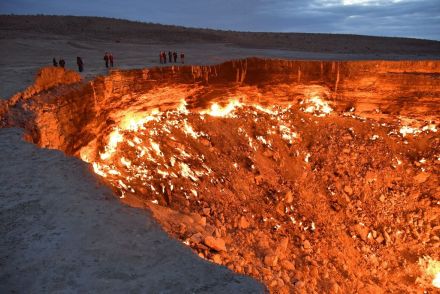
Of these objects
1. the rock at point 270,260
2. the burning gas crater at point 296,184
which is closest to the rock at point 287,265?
the burning gas crater at point 296,184

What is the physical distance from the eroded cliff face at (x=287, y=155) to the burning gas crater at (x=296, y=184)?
3 cm

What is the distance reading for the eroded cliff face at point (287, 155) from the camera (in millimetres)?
8273

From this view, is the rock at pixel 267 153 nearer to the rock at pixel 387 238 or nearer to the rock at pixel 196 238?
the rock at pixel 387 238

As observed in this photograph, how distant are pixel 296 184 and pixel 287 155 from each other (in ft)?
3.47

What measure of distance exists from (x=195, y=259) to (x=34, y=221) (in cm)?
167

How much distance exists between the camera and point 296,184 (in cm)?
1047

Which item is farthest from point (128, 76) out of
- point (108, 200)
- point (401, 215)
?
point (401, 215)

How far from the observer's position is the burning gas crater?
27.3ft

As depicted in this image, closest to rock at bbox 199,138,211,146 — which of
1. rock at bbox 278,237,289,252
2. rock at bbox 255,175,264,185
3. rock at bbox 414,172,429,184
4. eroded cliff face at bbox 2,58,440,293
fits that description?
eroded cliff face at bbox 2,58,440,293

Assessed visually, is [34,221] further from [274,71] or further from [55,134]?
[274,71]

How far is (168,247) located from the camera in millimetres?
3354

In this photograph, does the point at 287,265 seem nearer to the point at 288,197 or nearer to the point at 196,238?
the point at 288,197

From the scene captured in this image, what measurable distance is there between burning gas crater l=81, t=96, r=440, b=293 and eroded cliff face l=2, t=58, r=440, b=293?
0.11ft

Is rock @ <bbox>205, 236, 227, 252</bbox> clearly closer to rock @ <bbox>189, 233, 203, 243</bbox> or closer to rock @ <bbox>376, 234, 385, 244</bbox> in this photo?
rock @ <bbox>189, 233, 203, 243</bbox>
